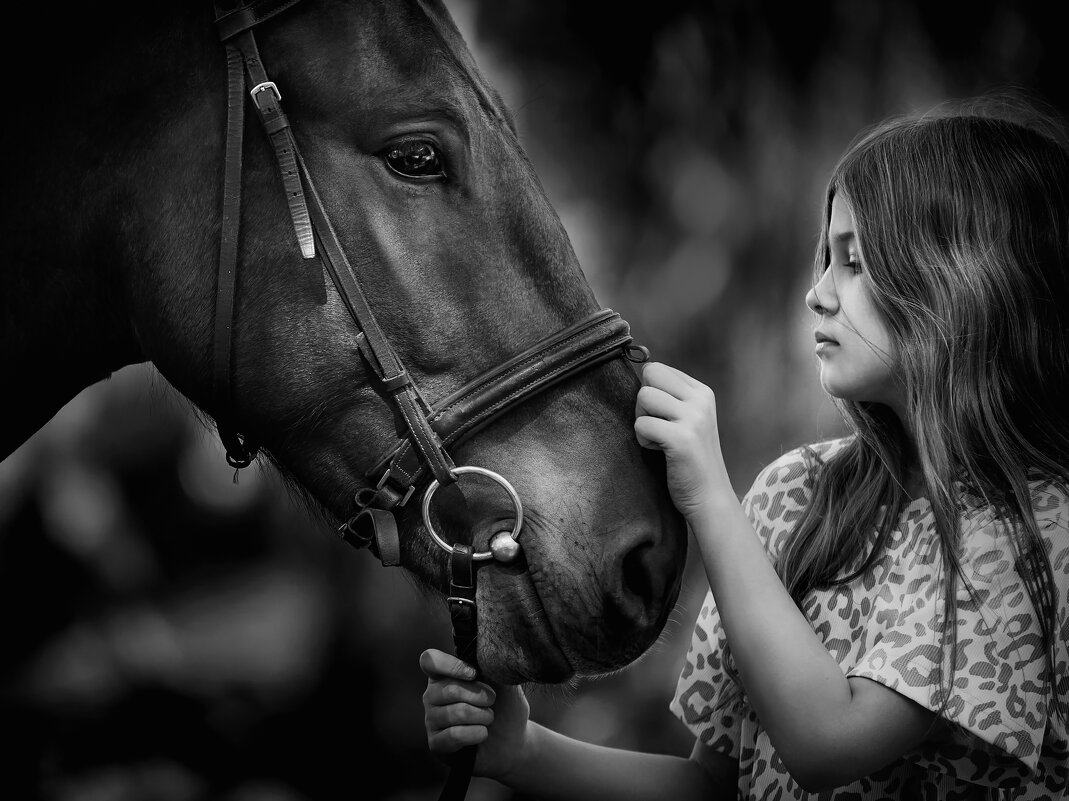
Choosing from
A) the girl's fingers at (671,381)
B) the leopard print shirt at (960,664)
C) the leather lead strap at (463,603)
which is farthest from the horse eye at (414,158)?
the leopard print shirt at (960,664)

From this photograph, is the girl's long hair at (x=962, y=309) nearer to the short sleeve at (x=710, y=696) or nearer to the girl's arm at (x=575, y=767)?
the short sleeve at (x=710, y=696)

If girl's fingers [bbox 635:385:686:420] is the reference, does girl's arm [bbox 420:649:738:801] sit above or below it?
below

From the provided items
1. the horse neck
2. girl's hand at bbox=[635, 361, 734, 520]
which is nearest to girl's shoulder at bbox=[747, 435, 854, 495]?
girl's hand at bbox=[635, 361, 734, 520]

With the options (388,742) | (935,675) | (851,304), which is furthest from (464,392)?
(388,742)

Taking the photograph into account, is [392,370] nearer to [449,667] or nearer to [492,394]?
[492,394]

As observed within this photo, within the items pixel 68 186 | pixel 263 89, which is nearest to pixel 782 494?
pixel 263 89

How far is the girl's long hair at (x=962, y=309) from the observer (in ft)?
4.00

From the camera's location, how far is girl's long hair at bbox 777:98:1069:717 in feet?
4.00

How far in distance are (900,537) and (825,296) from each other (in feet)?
1.23

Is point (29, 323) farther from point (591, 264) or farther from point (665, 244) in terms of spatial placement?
point (665, 244)

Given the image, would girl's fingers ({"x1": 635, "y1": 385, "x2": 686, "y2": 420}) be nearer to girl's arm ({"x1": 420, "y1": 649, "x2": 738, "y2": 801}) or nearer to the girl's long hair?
the girl's long hair

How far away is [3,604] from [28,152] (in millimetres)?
1503

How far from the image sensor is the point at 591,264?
3111 mm

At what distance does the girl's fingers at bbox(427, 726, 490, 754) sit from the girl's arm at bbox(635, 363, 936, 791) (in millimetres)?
372
